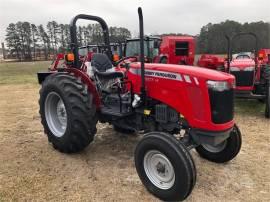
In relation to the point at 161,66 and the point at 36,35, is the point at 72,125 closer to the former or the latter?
the point at 161,66

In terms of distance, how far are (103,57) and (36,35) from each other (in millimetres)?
61837

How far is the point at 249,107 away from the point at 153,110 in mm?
4468

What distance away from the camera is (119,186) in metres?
3.22

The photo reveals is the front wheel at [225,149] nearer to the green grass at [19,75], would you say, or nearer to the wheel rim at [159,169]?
the wheel rim at [159,169]

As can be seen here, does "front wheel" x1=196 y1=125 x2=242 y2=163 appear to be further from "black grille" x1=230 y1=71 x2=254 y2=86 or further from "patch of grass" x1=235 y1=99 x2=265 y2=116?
"black grille" x1=230 y1=71 x2=254 y2=86

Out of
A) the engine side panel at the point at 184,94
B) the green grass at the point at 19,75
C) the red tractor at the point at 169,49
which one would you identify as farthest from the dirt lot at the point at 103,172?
the green grass at the point at 19,75

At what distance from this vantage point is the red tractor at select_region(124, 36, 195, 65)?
1252 centimetres

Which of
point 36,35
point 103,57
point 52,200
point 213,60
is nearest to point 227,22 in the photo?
point 213,60

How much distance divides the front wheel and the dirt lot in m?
0.10

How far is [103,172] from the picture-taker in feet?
11.7

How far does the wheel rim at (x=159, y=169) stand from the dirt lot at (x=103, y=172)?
0.63 feet

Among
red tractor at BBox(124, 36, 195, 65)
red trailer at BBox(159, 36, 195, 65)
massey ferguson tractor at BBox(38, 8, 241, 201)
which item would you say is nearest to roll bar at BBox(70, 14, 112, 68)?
massey ferguson tractor at BBox(38, 8, 241, 201)

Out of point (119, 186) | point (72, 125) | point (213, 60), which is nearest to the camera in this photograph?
point (119, 186)

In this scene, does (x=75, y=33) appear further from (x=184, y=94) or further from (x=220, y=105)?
(x=220, y=105)
